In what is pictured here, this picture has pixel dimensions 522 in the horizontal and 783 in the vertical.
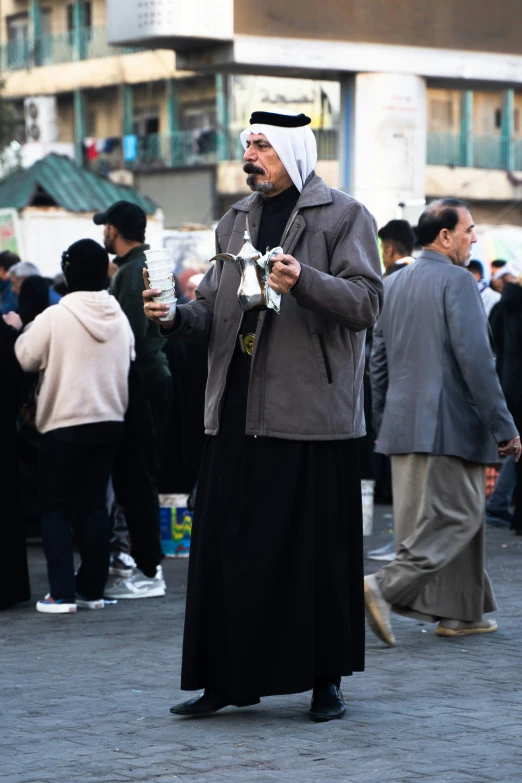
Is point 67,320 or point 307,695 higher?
point 67,320

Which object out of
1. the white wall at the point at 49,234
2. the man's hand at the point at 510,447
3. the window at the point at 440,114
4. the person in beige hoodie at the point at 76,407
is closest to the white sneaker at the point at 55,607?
the person in beige hoodie at the point at 76,407

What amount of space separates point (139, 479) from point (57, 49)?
4556cm

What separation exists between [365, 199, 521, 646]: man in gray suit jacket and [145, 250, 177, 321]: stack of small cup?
7.14 feet

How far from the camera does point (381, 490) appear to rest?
43.8 feet

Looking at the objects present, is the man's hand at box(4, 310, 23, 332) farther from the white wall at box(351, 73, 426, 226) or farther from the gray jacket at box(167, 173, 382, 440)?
the white wall at box(351, 73, 426, 226)

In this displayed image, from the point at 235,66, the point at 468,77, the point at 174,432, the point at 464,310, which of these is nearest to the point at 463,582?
the point at 464,310

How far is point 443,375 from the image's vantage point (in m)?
7.23

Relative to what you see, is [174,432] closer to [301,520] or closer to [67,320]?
[67,320]

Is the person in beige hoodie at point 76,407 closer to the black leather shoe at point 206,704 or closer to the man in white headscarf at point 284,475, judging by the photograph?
the man in white headscarf at point 284,475

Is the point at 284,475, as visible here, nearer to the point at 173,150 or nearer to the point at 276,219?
the point at 276,219

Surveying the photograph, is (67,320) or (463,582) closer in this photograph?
(463,582)

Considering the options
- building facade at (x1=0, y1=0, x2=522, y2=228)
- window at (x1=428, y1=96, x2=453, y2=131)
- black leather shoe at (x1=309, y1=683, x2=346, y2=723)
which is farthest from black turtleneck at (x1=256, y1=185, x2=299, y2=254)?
window at (x1=428, y1=96, x2=453, y2=131)

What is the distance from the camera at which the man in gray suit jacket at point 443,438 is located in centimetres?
705

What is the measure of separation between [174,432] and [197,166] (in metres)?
35.0
